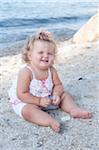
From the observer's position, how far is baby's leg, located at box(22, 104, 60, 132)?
3.54m

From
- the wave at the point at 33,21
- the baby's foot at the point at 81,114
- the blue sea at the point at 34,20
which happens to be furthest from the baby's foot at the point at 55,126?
the wave at the point at 33,21

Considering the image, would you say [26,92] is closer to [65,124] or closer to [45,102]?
[45,102]

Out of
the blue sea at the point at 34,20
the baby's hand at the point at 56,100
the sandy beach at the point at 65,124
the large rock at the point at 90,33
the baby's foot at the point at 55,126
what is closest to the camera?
the sandy beach at the point at 65,124

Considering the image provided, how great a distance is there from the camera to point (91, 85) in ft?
15.0

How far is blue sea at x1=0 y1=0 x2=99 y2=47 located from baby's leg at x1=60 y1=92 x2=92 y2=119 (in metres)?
5.29

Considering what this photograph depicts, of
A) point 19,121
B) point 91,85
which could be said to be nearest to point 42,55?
point 19,121

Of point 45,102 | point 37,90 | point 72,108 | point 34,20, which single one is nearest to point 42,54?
point 37,90

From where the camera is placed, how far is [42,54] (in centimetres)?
389

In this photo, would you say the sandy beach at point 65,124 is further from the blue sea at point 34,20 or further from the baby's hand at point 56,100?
the blue sea at point 34,20

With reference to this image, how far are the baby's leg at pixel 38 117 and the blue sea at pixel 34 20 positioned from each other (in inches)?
216

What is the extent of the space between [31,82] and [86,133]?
728 mm

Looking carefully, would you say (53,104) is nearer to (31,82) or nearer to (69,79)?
(31,82)

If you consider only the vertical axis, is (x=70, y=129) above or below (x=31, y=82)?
below

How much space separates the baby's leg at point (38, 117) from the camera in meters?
3.54
